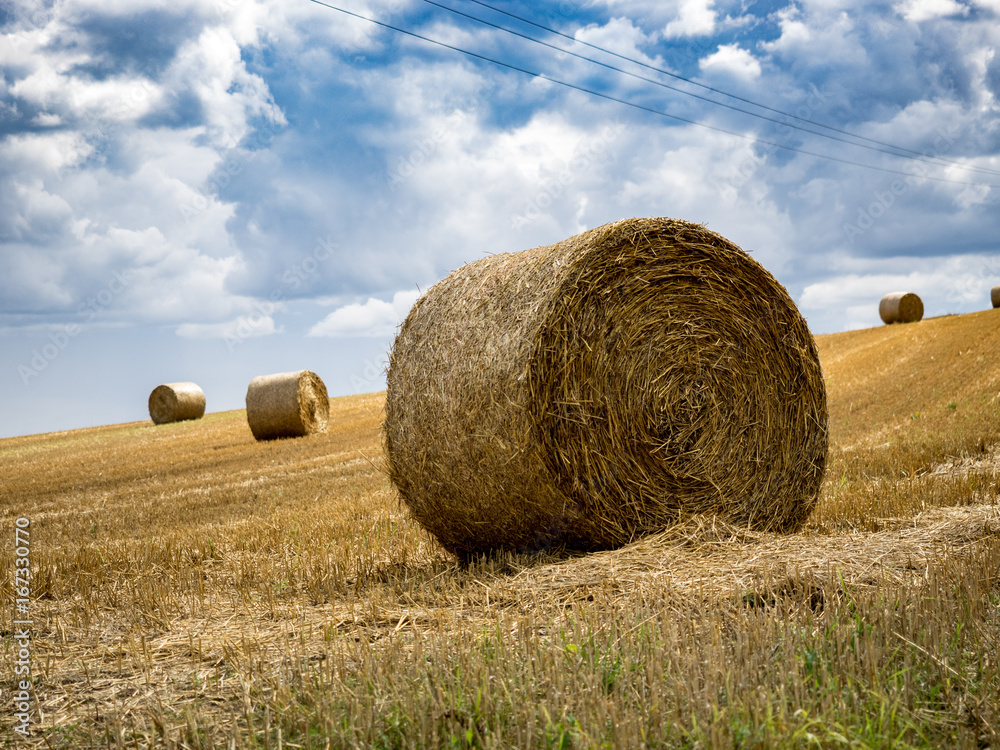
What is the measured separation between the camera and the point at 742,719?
7.59 feet

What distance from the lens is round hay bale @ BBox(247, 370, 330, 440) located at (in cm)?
1814

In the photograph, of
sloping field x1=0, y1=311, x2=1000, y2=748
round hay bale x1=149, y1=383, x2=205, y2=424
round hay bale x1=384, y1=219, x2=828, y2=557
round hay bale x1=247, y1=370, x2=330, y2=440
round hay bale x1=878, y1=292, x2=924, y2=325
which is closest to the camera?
sloping field x1=0, y1=311, x2=1000, y2=748

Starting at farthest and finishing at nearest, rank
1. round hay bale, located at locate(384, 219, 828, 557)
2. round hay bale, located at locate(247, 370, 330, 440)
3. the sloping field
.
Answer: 1. round hay bale, located at locate(247, 370, 330, 440)
2. round hay bale, located at locate(384, 219, 828, 557)
3. the sloping field

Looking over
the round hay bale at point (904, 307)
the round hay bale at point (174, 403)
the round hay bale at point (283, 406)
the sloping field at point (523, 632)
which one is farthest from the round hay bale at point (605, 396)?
the round hay bale at point (904, 307)

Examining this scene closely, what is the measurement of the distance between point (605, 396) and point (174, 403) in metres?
25.3

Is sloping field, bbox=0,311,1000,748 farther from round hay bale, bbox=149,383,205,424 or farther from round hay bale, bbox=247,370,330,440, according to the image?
round hay bale, bbox=149,383,205,424

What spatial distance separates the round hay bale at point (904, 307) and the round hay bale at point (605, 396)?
27.2m

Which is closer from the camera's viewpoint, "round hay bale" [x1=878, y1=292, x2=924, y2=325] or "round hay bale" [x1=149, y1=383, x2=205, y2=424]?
"round hay bale" [x1=149, y1=383, x2=205, y2=424]

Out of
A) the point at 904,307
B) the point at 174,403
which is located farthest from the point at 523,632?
the point at 904,307

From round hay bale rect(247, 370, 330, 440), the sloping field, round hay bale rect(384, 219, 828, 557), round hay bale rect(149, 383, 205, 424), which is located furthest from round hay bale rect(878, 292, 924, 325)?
round hay bale rect(384, 219, 828, 557)

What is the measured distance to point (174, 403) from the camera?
2730cm

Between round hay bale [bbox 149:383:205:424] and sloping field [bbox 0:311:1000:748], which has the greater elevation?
round hay bale [bbox 149:383:205:424]

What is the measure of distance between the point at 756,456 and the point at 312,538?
3.46m

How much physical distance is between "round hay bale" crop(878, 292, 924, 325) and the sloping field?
24.8m
